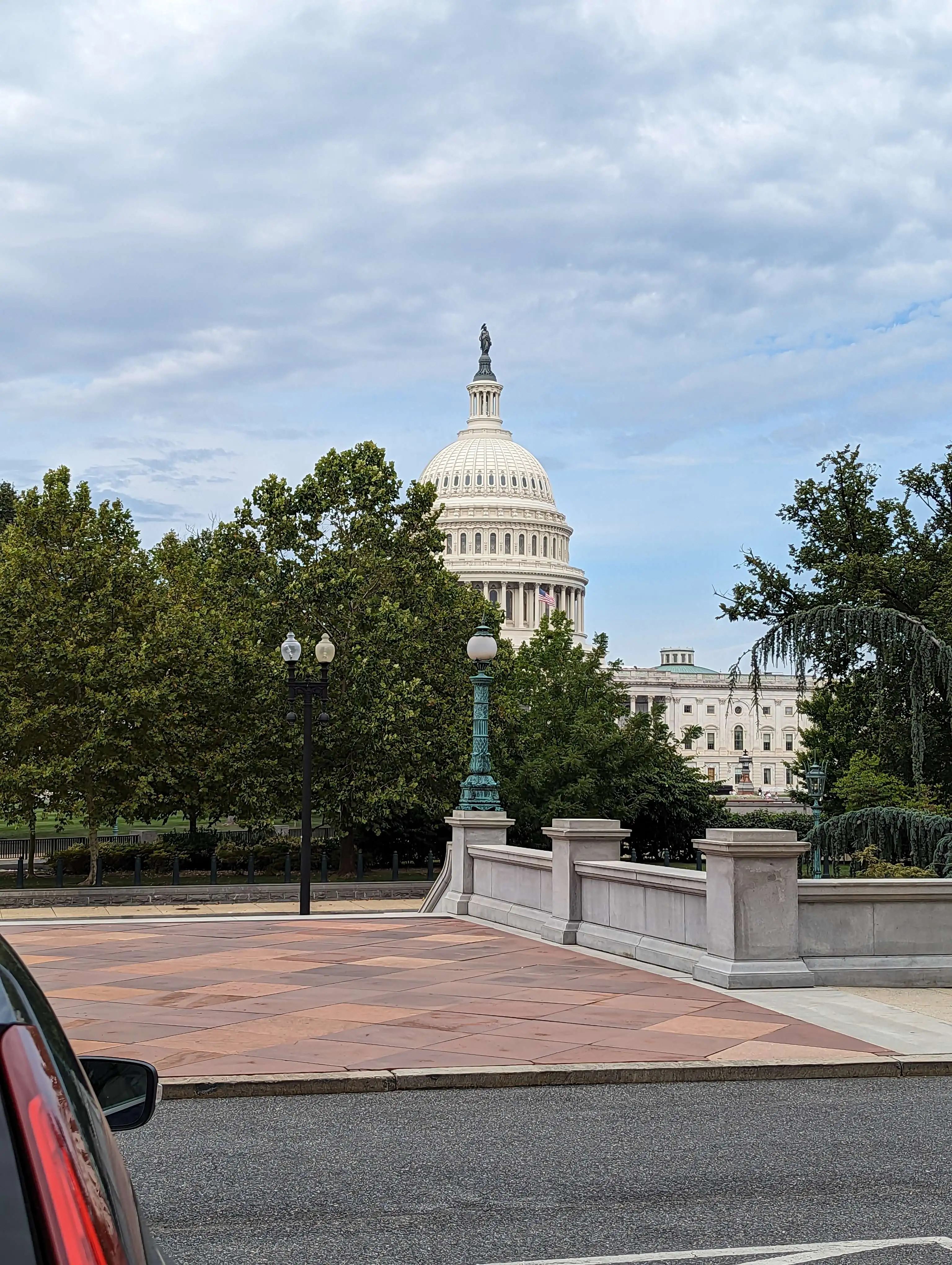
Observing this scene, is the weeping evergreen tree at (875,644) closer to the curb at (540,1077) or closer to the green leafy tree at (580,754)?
the curb at (540,1077)

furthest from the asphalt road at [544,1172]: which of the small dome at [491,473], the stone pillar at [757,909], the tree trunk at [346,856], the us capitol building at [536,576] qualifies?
the small dome at [491,473]

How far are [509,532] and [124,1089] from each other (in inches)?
6270

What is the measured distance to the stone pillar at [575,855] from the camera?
59.3ft

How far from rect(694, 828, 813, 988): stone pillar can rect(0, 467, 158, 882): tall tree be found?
29099 mm

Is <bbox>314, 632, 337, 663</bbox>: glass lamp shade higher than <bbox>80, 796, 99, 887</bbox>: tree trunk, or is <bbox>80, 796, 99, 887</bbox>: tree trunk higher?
<bbox>314, 632, 337, 663</bbox>: glass lamp shade

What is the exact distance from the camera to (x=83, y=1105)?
1.93 metres

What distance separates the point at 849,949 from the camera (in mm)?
14469

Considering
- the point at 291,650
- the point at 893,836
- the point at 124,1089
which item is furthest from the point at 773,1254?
the point at 291,650

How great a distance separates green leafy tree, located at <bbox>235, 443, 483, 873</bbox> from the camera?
43094mm

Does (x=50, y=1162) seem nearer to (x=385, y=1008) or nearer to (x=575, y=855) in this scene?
(x=385, y=1008)

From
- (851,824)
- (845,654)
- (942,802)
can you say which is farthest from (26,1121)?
(942,802)

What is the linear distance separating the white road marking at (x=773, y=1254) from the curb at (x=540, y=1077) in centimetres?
381

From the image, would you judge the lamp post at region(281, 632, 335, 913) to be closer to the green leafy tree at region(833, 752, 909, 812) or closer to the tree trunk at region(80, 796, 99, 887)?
the green leafy tree at region(833, 752, 909, 812)

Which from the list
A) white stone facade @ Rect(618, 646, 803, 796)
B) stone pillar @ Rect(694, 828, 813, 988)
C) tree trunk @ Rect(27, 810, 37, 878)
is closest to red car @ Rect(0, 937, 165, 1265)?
stone pillar @ Rect(694, 828, 813, 988)
